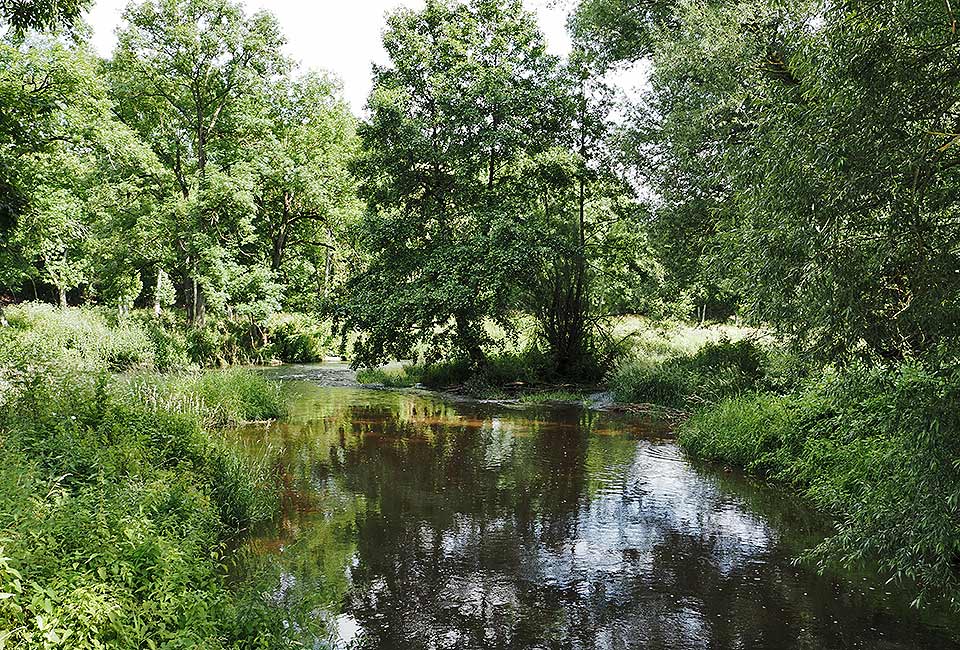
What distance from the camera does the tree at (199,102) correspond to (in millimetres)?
25938

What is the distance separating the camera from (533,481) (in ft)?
38.3

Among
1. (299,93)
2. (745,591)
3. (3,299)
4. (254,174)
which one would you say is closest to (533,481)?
(745,591)

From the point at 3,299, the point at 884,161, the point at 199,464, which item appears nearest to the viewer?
the point at 884,161

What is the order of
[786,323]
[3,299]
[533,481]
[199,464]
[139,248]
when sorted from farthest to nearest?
[3,299] < [139,248] < [533,481] < [199,464] < [786,323]

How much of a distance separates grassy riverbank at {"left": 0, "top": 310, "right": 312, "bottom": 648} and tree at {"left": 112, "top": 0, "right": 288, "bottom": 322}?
15176 millimetres

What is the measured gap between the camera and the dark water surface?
20.9 feet

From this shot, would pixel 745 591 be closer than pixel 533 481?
Yes

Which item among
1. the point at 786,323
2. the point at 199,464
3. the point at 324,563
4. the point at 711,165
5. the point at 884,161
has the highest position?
the point at 711,165

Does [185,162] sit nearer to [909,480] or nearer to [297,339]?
[297,339]

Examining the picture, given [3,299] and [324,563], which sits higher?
[3,299]

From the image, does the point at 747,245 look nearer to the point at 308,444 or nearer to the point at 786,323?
the point at 786,323

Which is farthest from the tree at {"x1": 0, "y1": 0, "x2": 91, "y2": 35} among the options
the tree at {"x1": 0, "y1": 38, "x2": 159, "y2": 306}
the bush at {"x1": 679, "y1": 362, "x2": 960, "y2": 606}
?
the bush at {"x1": 679, "y1": 362, "x2": 960, "y2": 606}

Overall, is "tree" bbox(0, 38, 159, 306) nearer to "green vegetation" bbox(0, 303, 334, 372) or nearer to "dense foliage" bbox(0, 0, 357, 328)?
"dense foliage" bbox(0, 0, 357, 328)

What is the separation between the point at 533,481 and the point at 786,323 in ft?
19.7
